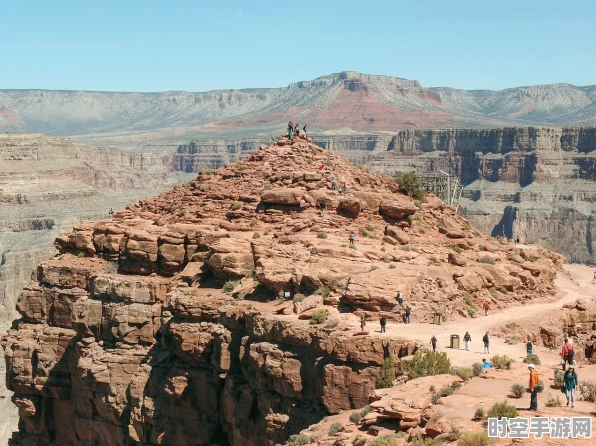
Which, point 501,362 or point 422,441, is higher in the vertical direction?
point 501,362

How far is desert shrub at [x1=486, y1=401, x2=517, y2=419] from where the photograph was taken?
2362 centimetres

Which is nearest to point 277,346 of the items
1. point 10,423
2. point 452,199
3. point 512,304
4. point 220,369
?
point 220,369

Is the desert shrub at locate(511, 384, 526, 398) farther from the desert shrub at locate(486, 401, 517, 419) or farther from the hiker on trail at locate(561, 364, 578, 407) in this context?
the desert shrub at locate(486, 401, 517, 419)

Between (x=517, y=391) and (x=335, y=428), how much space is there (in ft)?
18.5

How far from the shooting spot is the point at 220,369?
1512 inches

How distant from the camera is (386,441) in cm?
2433

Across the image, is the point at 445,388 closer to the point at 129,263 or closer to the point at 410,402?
the point at 410,402

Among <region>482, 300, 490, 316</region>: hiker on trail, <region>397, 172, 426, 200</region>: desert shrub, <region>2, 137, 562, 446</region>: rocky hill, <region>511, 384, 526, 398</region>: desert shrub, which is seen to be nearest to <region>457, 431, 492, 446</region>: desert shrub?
<region>511, 384, 526, 398</region>: desert shrub

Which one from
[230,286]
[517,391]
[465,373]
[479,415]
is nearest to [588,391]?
[517,391]

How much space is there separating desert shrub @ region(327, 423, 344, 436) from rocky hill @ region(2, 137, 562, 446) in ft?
9.06

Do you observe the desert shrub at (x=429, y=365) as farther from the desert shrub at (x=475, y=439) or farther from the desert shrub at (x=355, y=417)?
the desert shrub at (x=475, y=439)

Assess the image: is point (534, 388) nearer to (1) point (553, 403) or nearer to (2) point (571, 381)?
Answer: (1) point (553, 403)

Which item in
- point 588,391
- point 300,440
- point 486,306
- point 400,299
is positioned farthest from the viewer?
point 486,306

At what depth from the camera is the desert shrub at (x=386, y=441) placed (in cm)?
2425
